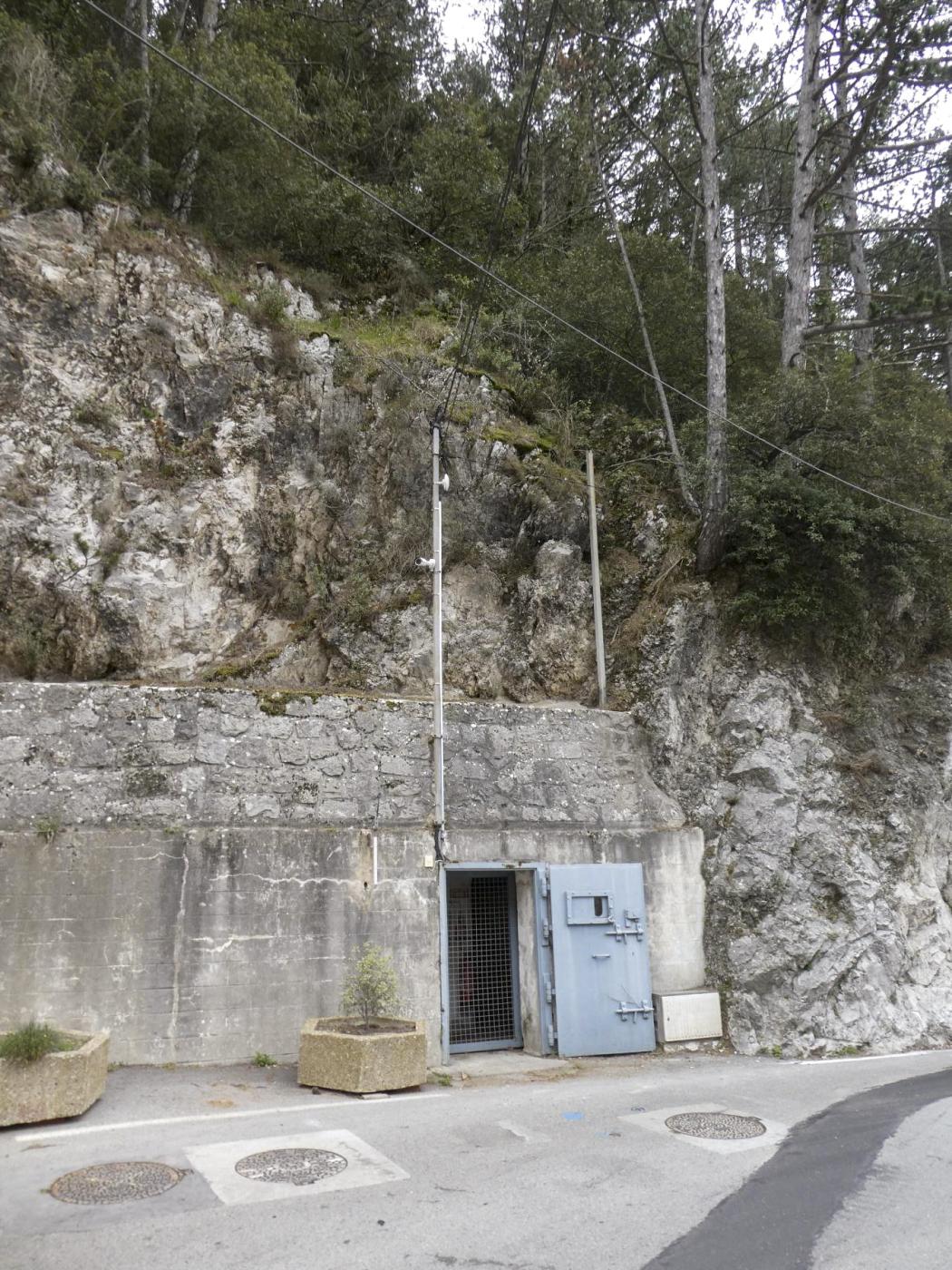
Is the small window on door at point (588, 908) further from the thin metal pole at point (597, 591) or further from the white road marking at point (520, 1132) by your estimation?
the white road marking at point (520, 1132)

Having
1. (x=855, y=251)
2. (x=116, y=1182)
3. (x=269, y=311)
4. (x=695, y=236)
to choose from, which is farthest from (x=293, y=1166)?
(x=695, y=236)

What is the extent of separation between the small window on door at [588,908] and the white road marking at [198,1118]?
2.84 meters

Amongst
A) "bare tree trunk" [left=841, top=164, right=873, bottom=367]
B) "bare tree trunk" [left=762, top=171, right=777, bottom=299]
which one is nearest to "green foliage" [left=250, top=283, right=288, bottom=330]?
"bare tree trunk" [left=841, top=164, right=873, bottom=367]

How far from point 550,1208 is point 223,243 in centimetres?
1540

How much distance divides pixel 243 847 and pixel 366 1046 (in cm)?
254

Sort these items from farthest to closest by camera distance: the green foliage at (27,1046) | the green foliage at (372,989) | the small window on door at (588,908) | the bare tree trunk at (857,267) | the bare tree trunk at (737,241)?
the bare tree trunk at (737,241), the bare tree trunk at (857,267), the small window on door at (588,908), the green foliage at (372,989), the green foliage at (27,1046)

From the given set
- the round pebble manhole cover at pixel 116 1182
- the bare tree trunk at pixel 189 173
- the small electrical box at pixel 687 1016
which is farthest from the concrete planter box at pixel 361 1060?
the bare tree trunk at pixel 189 173

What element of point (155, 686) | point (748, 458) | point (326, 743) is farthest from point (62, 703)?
point (748, 458)

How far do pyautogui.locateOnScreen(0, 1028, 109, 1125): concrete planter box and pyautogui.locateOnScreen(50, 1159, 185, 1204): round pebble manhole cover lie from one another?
1159 millimetres

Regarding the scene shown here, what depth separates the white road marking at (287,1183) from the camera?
511 centimetres

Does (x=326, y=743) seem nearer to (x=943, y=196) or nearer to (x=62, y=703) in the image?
(x=62, y=703)

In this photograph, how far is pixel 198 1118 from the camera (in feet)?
22.5

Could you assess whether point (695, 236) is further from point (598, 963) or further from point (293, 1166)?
point (293, 1166)

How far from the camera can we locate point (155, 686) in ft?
31.7
